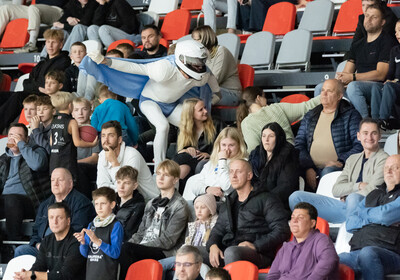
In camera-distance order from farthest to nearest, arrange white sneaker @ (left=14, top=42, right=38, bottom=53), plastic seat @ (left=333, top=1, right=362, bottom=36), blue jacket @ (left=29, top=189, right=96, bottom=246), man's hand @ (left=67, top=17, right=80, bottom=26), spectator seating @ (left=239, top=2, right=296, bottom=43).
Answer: white sneaker @ (left=14, top=42, right=38, bottom=53)
man's hand @ (left=67, top=17, right=80, bottom=26)
spectator seating @ (left=239, top=2, right=296, bottom=43)
plastic seat @ (left=333, top=1, right=362, bottom=36)
blue jacket @ (left=29, top=189, right=96, bottom=246)

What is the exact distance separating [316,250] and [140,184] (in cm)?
218

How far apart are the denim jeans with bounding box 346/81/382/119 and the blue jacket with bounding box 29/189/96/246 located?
2.29 m

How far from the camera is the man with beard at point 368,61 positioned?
7.33 m

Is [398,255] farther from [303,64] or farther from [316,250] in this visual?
[303,64]

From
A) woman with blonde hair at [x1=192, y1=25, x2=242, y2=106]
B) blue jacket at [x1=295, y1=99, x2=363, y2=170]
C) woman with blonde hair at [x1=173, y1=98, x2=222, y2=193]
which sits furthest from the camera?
woman with blonde hair at [x1=192, y1=25, x2=242, y2=106]

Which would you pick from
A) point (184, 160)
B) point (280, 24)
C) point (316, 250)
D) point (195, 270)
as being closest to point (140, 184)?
point (184, 160)

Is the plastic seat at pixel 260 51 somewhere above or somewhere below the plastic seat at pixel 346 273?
above

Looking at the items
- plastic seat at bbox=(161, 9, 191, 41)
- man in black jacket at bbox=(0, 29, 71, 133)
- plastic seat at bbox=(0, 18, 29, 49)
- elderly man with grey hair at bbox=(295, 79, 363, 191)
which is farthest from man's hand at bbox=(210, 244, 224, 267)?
plastic seat at bbox=(0, 18, 29, 49)

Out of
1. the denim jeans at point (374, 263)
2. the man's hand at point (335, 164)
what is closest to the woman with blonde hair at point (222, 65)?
the man's hand at point (335, 164)

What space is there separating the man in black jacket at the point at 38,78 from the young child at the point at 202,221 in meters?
3.37

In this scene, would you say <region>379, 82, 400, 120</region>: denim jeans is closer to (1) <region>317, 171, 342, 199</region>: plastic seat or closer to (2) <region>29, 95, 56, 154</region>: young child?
(1) <region>317, 171, 342, 199</region>: plastic seat

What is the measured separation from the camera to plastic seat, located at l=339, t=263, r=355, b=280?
202 inches

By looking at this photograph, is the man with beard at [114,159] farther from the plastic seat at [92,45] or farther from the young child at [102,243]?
the plastic seat at [92,45]

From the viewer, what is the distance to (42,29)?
1120 centimetres
